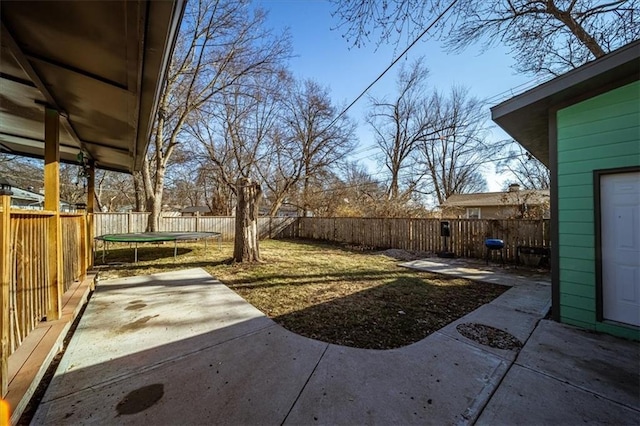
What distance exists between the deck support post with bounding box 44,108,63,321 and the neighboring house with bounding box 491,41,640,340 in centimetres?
579

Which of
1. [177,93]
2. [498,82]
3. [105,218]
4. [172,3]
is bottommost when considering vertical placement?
[105,218]

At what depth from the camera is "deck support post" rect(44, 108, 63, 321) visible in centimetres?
263

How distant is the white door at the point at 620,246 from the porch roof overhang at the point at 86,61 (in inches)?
177

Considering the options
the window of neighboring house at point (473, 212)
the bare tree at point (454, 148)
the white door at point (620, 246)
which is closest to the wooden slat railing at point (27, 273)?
the white door at point (620, 246)

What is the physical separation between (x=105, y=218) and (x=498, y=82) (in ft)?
49.5

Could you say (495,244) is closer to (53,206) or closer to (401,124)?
(53,206)

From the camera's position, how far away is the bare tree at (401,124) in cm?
1645

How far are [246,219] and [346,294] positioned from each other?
343 centimetres

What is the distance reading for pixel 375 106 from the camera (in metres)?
17.4

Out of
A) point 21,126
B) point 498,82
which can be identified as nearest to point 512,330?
point 21,126

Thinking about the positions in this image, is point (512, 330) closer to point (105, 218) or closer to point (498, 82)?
point (498, 82)

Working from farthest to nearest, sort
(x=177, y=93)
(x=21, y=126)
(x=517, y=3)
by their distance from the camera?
1. (x=177, y=93)
2. (x=517, y=3)
3. (x=21, y=126)

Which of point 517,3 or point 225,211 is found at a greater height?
point 517,3

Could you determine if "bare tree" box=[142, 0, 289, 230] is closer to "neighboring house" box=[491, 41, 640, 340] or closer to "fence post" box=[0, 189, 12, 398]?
"fence post" box=[0, 189, 12, 398]
